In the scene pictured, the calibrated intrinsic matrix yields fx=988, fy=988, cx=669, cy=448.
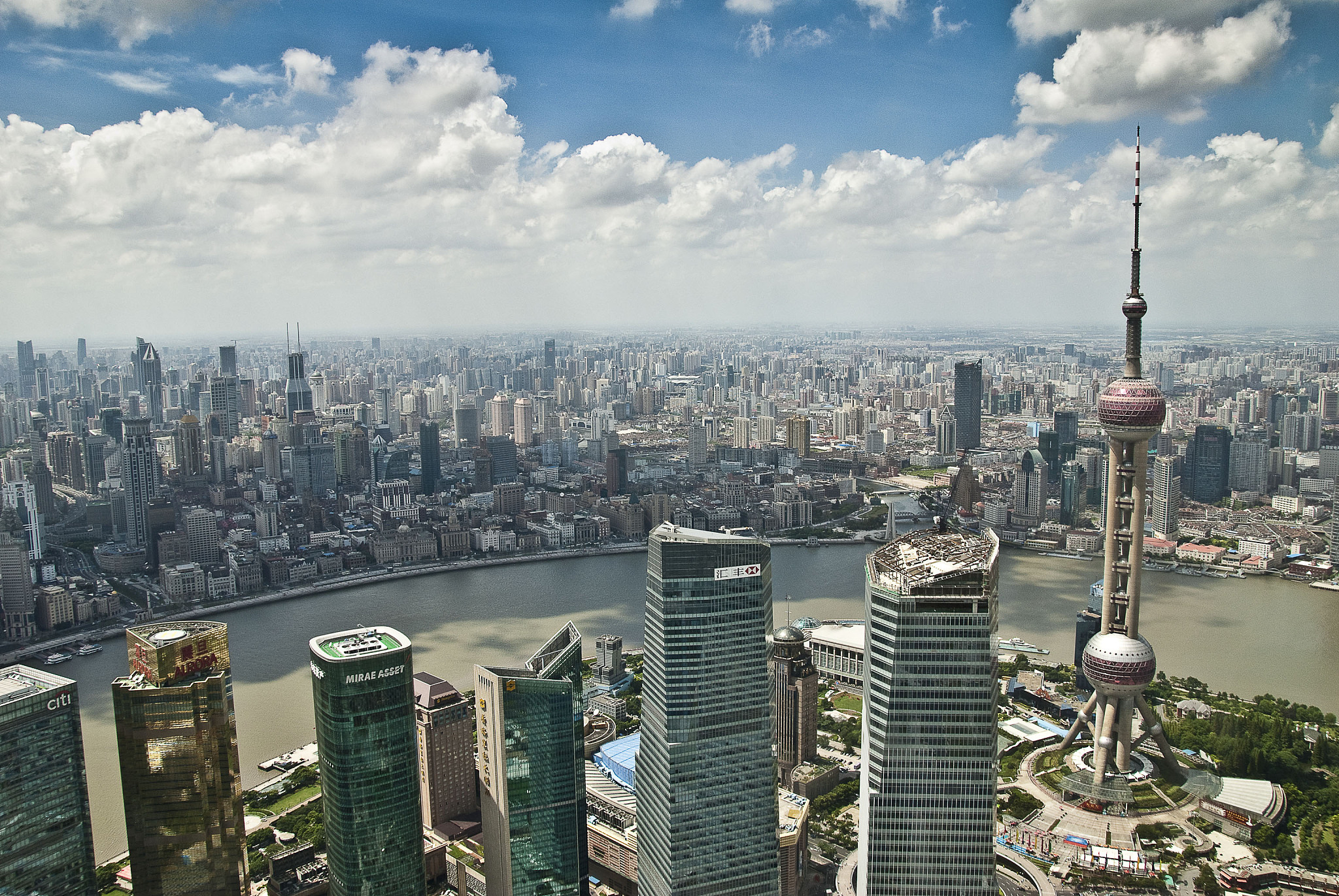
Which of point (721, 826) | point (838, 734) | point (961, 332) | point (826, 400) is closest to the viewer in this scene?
point (721, 826)

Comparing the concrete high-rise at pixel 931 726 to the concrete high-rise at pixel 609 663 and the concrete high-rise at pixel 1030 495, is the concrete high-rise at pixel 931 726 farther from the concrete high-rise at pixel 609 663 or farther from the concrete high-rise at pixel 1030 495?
the concrete high-rise at pixel 1030 495

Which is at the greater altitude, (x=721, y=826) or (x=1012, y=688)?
(x=721, y=826)

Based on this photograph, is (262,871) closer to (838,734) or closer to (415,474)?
(838,734)

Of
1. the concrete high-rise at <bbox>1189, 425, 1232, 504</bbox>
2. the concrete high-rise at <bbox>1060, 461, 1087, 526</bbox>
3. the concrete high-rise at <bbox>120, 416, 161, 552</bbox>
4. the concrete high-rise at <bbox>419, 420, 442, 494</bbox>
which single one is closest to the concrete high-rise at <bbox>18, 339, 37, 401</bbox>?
the concrete high-rise at <bbox>120, 416, 161, 552</bbox>

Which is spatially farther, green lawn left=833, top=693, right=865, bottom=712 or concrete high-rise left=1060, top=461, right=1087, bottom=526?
concrete high-rise left=1060, top=461, right=1087, bottom=526

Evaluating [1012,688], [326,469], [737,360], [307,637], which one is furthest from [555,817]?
[737,360]

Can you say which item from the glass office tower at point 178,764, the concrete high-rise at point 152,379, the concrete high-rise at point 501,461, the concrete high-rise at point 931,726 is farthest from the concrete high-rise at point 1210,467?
the concrete high-rise at point 152,379

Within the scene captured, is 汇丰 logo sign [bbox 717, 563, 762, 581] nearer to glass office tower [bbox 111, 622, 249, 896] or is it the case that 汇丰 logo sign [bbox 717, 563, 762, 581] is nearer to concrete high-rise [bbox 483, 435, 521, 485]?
glass office tower [bbox 111, 622, 249, 896]
